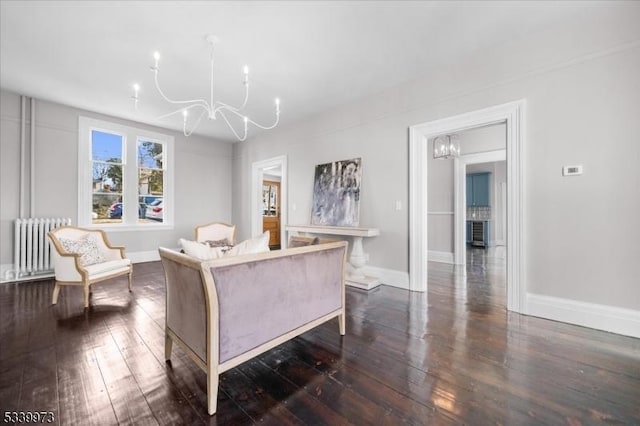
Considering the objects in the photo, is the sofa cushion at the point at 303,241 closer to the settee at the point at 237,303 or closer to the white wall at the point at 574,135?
the settee at the point at 237,303

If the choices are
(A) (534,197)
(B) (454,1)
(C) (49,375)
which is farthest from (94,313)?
(A) (534,197)

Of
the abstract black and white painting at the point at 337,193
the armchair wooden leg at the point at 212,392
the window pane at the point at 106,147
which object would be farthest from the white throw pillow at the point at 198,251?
the window pane at the point at 106,147

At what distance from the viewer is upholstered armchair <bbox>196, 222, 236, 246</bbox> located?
4539mm

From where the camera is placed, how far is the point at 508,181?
9.28ft

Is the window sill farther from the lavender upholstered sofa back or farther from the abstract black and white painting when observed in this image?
the lavender upholstered sofa back

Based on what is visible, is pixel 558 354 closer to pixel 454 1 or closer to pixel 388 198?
pixel 388 198

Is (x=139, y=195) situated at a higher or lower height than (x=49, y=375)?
higher

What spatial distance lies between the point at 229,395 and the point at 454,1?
3353 millimetres

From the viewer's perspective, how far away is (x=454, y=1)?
222cm

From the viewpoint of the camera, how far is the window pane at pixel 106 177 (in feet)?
15.9

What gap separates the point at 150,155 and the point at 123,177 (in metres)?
0.69

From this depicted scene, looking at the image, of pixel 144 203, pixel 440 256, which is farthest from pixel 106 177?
pixel 440 256

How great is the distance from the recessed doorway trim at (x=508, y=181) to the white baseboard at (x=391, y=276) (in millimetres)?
139

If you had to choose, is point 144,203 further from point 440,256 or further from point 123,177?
point 440,256
